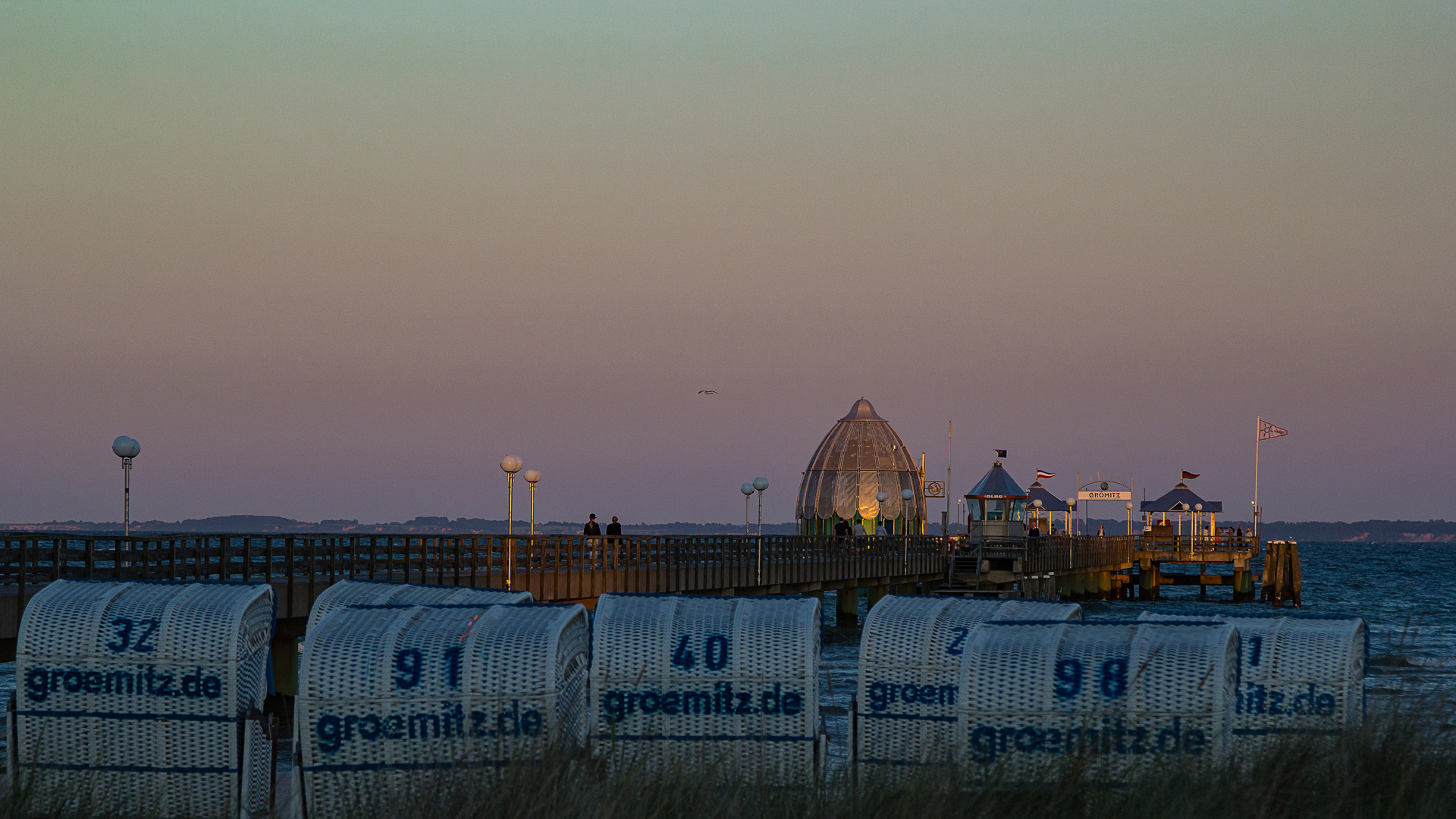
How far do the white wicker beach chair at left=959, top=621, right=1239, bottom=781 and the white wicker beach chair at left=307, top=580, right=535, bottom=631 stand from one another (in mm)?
3066

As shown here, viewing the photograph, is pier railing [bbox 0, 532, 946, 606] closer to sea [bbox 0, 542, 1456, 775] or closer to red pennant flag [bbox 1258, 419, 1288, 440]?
sea [bbox 0, 542, 1456, 775]

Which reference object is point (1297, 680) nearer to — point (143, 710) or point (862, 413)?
point (143, 710)

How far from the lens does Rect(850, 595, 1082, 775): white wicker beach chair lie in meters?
8.79

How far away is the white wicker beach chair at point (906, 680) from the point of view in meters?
8.79

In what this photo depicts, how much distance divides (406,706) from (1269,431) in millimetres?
67871

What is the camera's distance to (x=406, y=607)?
8500 millimetres

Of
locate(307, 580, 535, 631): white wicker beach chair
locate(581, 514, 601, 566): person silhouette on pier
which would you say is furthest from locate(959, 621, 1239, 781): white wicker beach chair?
locate(581, 514, 601, 566): person silhouette on pier

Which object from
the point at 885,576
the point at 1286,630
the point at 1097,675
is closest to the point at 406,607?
the point at 1097,675

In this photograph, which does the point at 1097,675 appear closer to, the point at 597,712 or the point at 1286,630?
the point at 1286,630

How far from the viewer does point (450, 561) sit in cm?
2586

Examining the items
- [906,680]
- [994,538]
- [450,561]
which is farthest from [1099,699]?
[994,538]

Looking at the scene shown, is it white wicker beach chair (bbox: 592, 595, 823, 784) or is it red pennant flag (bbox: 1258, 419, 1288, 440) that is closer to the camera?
white wicker beach chair (bbox: 592, 595, 823, 784)

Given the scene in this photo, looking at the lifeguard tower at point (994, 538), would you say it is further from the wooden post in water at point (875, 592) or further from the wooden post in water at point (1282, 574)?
the wooden post in water at point (1282, 574)

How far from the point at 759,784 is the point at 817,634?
147 cm
